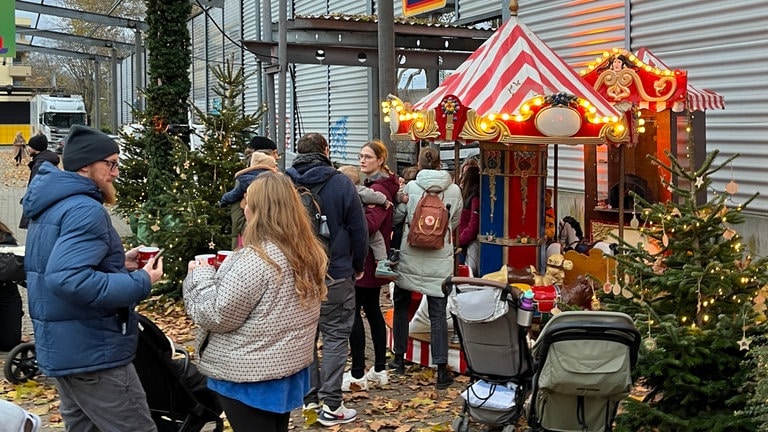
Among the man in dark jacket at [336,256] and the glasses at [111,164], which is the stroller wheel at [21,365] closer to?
the man in dark jacket at [336,256]

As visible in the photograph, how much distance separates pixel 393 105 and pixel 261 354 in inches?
227

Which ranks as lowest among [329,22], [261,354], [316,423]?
[316,423]

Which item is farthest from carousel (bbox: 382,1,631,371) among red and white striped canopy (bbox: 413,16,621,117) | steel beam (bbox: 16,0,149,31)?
steel beam (bbox: 16,0,149,31)

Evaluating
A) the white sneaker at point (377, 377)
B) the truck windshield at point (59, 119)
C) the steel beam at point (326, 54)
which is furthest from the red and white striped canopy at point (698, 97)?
the truck windshield at point (59, 119)

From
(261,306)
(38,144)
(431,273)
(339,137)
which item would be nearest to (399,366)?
(431,273)

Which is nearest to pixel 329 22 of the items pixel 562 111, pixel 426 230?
pixel 562 111

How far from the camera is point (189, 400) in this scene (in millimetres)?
4945

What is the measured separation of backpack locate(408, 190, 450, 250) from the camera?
699 centimetres

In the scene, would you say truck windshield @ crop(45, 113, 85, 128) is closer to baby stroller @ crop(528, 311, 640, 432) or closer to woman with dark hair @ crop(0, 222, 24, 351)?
woman with dark hair @ crop(0, 222, 24, 351)

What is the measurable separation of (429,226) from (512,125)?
166 centimetres

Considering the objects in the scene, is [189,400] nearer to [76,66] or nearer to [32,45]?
[32,45]

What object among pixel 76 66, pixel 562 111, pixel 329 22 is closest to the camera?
pixel 562 111

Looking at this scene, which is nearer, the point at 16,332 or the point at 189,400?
the point at 189,400

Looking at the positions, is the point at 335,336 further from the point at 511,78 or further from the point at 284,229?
the point at 511,78
